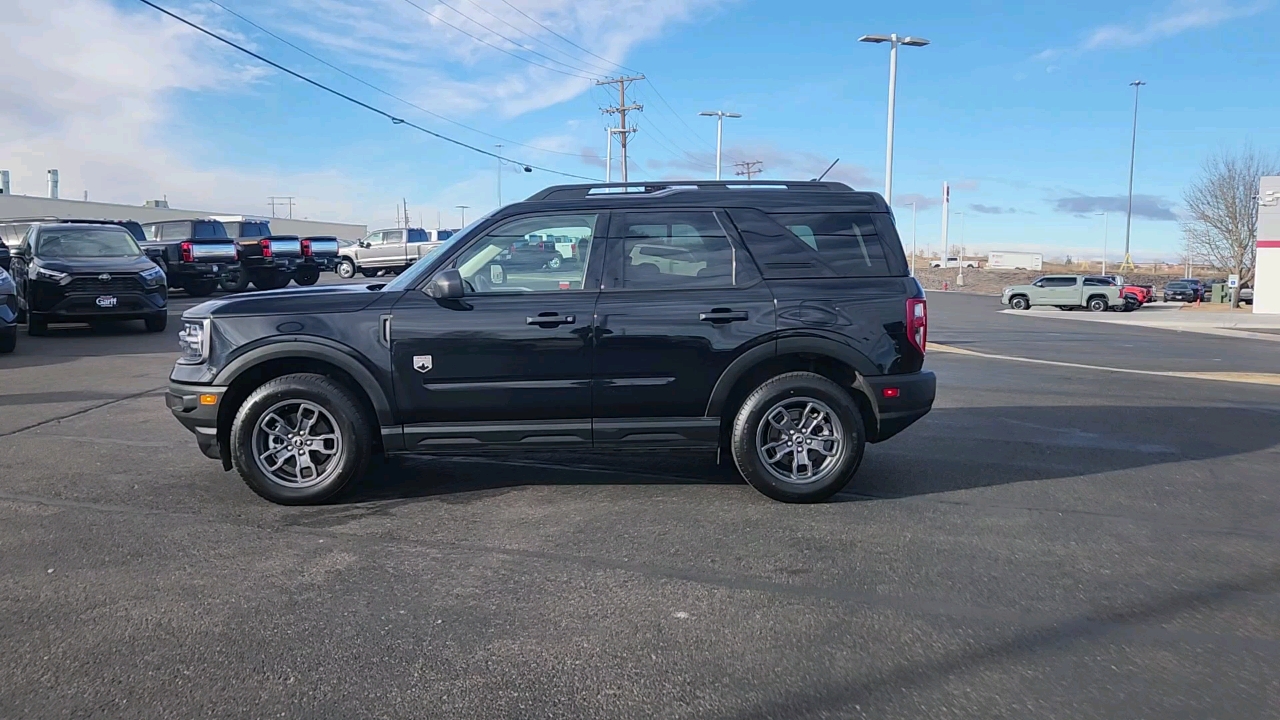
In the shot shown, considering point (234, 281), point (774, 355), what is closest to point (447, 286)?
point (774, 355)

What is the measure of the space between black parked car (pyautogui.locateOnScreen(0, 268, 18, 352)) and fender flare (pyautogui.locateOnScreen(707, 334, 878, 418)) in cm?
1113

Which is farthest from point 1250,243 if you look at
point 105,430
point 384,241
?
point 105,430

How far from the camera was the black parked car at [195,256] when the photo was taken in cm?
2392

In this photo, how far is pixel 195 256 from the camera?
2388 centimetres

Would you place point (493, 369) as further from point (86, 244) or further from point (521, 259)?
point (86, 244)

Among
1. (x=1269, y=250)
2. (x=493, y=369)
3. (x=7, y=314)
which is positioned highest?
(x=1269, y=250)

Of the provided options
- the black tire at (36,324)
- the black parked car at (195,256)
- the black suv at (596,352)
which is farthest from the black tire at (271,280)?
the black suv at (596,352)

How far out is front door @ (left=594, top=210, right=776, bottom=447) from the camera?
227 inches

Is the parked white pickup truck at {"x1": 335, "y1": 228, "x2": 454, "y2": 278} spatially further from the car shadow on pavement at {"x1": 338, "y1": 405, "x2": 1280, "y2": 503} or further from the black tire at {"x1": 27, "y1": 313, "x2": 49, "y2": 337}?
the car shadow on pavement at {"x1": 338, "y1": 405, "x2": 1280, "y2": 503}

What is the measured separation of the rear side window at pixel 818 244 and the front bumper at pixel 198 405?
330 centimetres

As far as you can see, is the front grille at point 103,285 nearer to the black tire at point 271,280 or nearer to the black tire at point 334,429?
the black tire at point 334,429

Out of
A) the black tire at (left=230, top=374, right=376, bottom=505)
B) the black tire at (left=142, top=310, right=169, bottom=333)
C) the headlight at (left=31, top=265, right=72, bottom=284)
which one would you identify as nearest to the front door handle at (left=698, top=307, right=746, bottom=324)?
the black tire at (left=230, top=374, right=376, bottom=505)

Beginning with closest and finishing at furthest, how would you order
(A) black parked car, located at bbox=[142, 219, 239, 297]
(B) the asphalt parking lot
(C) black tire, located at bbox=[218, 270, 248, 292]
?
(B) the asphalt parking lot, (A) black parked car, located at bbox=[142, 219, 239, 297], (C) black tire, located at bbox=[218, 270, 248, 292]

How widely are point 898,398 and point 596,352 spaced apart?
1.87 metres
